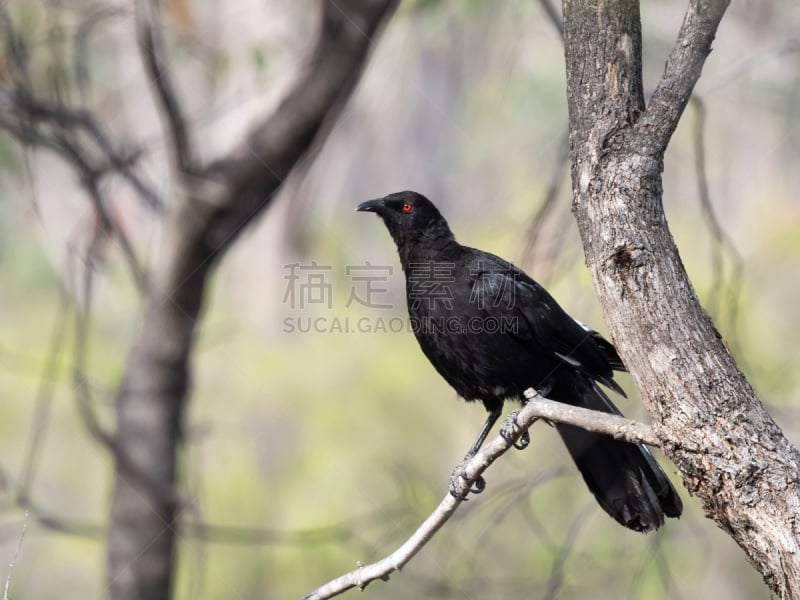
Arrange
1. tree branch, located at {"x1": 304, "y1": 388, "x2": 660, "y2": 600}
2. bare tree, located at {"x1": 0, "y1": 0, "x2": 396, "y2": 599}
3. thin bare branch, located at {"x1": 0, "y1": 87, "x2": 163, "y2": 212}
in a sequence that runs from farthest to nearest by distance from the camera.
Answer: thin bare branch, located at {"x1": 0, "y1": 87, "x2": 163, "y2": 212}, bare tree, located at {"x1": 0, "y1": 0, "x2": 396, "y2": 599}, tree branch, located at {"x1": 304, "y1": 388, "x2": 660, "y2": 600}

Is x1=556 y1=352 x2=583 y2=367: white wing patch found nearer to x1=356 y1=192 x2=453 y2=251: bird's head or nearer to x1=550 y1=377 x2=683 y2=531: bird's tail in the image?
x1=550 y1=377 x2=683 y2=531: bird's tail

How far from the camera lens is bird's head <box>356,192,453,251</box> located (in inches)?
184

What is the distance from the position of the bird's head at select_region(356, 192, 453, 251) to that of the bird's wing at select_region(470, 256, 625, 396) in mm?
512

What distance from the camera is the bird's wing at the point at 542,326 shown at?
13.6 ft

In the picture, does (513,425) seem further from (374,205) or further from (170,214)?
(170,214)

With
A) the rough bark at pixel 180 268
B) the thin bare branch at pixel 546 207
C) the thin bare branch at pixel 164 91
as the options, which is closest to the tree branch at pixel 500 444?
the thin bare branch at pixel 546 207

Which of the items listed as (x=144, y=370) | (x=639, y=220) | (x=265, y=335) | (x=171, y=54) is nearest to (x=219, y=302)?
(x=265, y=335)

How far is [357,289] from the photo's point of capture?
35.5 ft

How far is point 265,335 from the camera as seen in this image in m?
13.8

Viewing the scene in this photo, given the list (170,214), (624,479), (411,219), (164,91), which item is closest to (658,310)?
(624,479)

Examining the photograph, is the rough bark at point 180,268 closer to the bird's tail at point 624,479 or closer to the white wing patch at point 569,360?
the white wing patch at point 569,360

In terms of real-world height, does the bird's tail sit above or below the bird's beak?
below

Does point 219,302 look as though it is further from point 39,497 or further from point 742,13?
point 742,13

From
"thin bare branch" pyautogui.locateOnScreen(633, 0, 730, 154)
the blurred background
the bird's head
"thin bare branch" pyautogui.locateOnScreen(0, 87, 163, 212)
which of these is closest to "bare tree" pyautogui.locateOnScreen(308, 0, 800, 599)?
"thin bare branch" pyautogui.locateOnScreen(633, 0, 730, 154)
